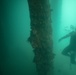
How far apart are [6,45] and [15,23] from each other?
278mm

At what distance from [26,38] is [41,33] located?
0.41 metres

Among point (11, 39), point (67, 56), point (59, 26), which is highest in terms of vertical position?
point (59, 26)

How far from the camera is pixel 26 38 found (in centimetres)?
193

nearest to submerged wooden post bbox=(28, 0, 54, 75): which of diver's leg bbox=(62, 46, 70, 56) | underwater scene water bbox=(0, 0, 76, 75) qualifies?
underwater scene water bbox=(0, 0, 76, 75)

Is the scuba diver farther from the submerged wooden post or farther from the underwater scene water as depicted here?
the submerged wooden post

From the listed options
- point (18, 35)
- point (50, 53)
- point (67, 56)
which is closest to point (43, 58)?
point (50, 53)

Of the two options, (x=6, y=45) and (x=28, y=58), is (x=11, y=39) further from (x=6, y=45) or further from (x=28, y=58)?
(x=28, y=58)

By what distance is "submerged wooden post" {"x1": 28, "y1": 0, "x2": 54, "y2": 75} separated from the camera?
59.0 inches

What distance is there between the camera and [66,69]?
190 centimetres

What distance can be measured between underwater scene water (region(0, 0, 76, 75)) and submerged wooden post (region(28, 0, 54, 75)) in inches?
1.1

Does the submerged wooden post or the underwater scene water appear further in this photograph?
the underwater scene water

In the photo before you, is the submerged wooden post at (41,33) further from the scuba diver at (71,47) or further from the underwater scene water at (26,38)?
the scuba diver at (71,47)

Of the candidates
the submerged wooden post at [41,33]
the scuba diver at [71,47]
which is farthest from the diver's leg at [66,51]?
the submerged wooden post at [41,33]

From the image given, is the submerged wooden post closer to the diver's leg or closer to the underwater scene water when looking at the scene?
the underwater scene water
